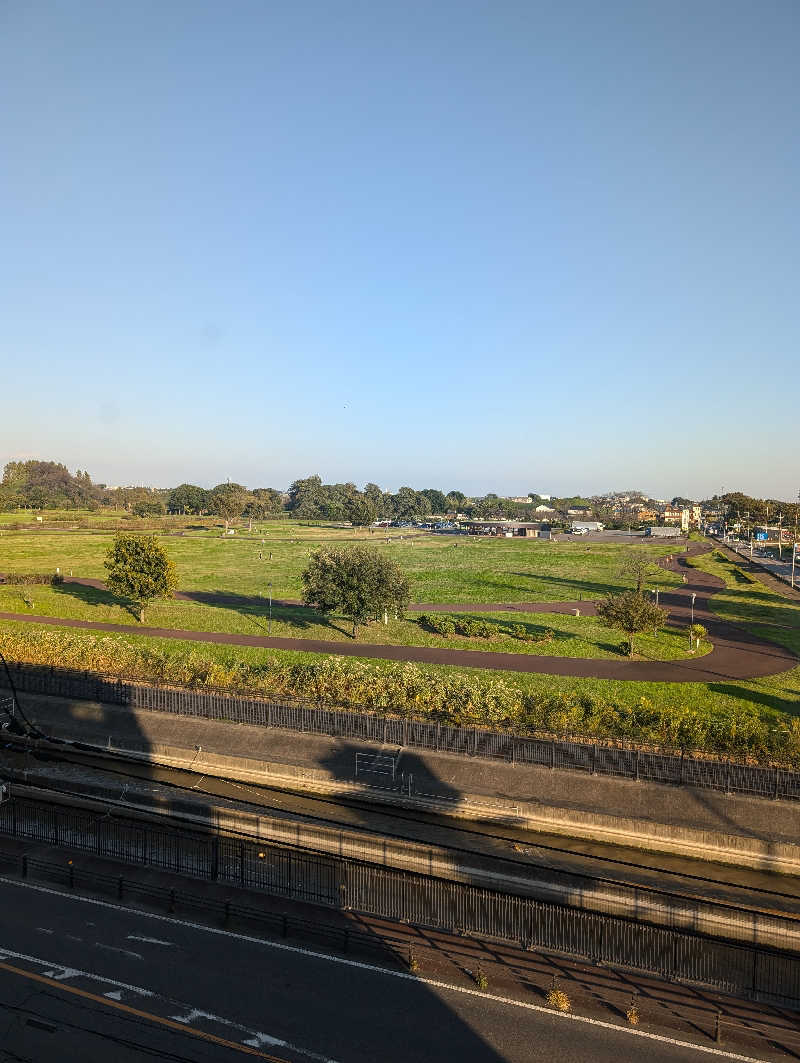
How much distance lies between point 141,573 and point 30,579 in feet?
75.5

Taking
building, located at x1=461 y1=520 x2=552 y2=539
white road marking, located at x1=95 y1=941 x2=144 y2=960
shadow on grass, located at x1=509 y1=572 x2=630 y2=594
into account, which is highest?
building, located at x1=461 y1=520 x2=552 y2=539

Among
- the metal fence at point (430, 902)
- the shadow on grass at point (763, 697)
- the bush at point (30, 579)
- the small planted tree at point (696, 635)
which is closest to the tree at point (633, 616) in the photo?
the small planted tree at point (696, 635)

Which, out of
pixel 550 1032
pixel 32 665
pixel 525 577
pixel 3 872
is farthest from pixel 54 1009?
pixel 525 577

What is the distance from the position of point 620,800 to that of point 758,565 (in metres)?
92.4

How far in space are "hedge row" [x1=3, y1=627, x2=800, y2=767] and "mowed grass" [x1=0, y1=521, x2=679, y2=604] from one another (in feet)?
95.8

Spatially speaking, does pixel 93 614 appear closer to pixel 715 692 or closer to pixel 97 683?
pixel 97 683

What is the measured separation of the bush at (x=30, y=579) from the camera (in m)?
66.2

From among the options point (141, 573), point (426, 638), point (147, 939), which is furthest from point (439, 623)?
point (147, 939)

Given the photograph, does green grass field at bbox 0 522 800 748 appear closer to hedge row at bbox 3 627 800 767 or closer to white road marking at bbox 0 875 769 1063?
hedge row at bbox 3 627 800 767

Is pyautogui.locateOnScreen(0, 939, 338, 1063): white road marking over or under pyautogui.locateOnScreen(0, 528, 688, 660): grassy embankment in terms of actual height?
under

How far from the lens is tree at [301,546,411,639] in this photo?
47062mm

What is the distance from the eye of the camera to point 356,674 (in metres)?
32.4

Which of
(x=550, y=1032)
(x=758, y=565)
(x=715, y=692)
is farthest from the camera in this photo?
(x=758, y=565)

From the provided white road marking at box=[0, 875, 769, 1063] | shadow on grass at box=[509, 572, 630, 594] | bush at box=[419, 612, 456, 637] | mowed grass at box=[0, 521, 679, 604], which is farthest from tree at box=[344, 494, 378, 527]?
white road marking at box=[0, 875, 769, 1063]
